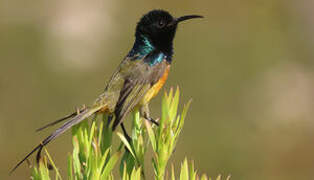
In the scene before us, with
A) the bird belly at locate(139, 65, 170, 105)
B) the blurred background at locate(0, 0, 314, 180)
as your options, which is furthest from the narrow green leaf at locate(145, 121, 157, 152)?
the blurred background at locate(0, 0, 314, 180)

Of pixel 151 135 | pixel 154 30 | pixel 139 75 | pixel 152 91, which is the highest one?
pixel 154 30

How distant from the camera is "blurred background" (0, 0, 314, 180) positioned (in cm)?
866

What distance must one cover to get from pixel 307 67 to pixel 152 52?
7.48 m

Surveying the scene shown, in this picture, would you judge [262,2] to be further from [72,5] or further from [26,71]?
[26,71]

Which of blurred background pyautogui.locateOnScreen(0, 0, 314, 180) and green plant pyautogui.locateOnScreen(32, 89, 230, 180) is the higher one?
green plant pyautogui.locateOnScreen(32, 89, 230, 180)

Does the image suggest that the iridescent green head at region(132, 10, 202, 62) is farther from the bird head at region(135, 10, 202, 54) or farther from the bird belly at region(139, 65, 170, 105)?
the bird belly at region(139, 65, 170, 105)

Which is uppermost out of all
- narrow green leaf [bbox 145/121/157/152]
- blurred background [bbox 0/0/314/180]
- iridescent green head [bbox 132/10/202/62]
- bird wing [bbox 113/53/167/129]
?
iridescent green head [bbox 132/10/202/62]

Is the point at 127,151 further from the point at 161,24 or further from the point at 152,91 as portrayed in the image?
the point at 161,24

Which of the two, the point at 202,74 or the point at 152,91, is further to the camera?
the point at 202,74

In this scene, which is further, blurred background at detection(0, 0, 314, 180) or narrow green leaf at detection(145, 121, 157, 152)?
blurred background at detection(0, 0, 314, 180)

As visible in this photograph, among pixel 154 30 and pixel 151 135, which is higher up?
pixel 154 30

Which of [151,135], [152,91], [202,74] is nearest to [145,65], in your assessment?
[152,91]

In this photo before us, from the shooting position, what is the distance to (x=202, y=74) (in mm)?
10188

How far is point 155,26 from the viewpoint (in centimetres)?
449
